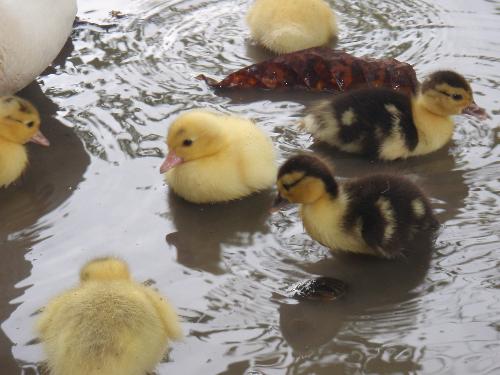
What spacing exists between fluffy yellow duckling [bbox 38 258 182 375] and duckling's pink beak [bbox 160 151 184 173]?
711 mm

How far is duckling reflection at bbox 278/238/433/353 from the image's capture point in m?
2.21

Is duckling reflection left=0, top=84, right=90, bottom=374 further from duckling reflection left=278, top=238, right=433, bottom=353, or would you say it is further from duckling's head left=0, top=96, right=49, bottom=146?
duckling reflection left=278, top=238, right=433, bottom=353

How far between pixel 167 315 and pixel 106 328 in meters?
0.21

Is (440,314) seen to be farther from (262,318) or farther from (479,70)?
(479,70)

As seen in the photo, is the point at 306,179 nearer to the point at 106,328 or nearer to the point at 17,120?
the point at 106,328

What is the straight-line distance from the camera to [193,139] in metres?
2.76

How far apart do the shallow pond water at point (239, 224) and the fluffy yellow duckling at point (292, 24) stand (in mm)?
105

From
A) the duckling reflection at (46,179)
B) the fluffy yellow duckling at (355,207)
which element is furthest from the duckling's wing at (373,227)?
the duckling reflection at (46,179)

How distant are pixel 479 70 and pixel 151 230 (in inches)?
61.3

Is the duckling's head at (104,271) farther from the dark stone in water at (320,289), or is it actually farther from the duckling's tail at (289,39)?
the duckling's tail at (289,39)

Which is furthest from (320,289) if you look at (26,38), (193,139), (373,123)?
(26,38)

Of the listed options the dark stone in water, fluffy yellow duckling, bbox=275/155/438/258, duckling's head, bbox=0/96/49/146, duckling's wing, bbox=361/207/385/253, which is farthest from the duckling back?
duckling's head, bbox=0/96/49/146

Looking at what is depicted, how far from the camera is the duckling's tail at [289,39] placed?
379 centimetres

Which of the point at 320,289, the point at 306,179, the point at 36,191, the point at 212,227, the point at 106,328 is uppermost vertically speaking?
the point at 306,179
